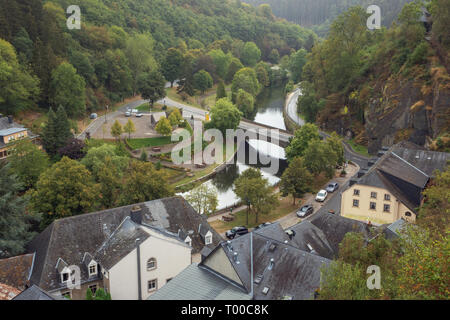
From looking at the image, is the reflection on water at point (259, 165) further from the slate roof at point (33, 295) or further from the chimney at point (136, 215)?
the slate roof at point (33, 295)

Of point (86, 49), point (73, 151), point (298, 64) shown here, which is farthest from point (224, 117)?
point (298, 64)

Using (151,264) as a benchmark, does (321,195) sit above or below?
below

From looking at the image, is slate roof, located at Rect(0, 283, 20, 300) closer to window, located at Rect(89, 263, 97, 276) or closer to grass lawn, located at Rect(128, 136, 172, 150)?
window, located at Rect(89, 263, 97, 276)

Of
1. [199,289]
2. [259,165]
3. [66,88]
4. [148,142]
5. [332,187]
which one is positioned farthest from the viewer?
[66,88]

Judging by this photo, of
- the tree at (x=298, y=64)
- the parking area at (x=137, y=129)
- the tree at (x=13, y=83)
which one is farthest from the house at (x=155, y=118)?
the tree at (x=298, y=64)

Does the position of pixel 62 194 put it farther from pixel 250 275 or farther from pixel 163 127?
pixel 163 127

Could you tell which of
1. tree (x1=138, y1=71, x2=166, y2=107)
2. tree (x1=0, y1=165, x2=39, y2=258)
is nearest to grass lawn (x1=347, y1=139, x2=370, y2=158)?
tree (x1=138, y1=71, x2=166, y2=107)
